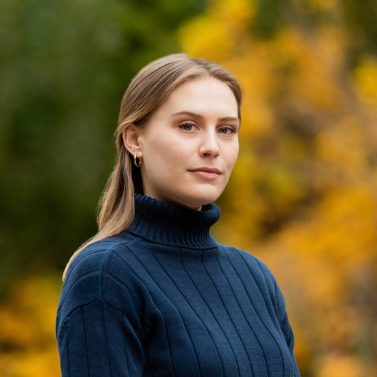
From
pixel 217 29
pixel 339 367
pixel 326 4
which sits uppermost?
pixel 326 4

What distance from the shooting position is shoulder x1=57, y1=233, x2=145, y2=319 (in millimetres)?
1345

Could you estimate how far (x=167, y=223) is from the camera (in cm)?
161

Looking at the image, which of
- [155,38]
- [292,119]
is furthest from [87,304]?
[292,119]

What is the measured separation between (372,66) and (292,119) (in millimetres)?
1440

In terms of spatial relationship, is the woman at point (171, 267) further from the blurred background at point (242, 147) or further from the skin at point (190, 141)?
the blurred background at point (242, 147)

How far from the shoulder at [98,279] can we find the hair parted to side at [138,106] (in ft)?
0.34

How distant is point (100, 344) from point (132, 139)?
0.58 metres

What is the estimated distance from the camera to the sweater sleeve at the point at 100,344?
4.27 ft

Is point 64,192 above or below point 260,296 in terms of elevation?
above

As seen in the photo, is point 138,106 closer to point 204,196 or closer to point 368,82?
point 204,196

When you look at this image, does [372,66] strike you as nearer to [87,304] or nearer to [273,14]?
[273,14]

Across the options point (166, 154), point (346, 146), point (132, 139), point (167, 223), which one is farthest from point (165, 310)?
point (346, 146)

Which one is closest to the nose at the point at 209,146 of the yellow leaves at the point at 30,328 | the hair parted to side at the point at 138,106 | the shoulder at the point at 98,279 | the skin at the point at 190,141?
the skin at the point at 190,141

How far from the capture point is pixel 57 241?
6.87 metres
